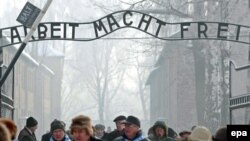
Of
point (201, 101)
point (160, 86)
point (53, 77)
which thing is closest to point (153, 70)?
point (160, 86)

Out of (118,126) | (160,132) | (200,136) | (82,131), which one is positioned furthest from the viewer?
(118,126)

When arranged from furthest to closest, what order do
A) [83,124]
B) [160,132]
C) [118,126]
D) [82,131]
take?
1. [118,126]
2. [160,132]
3. [83,124]
4. [82,131]

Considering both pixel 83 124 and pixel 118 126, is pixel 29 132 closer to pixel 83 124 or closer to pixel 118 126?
pixel 118 126

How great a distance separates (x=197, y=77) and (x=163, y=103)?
112 ft

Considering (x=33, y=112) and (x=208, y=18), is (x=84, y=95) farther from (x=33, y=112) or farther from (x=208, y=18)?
(x=208, y=18)

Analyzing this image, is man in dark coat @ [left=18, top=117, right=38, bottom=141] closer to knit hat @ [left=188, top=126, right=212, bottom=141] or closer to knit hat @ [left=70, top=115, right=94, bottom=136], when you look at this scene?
knit hat @ [left=70, top=115, right=94, bottom=136]

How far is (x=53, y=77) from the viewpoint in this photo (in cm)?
9669

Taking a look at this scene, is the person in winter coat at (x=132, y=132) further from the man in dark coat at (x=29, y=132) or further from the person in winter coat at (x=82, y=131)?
the man in dark coat at (x=29, y=132)

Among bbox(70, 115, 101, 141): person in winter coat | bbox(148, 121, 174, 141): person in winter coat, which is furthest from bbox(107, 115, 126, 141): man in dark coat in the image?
bbox(70, 115, 101, 141): person in winter coat

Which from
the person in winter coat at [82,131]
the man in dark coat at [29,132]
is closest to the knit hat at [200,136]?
the person in winter coat at [82,131]

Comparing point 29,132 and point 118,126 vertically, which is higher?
point 118,126

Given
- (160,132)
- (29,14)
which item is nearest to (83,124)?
(160,132)

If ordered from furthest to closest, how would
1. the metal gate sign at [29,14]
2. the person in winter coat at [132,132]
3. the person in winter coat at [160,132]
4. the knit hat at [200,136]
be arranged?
1. the metal gate sign at [29,14]
2. the person in winter coat at [160,132]
3. the person in winter coat at [132,132]
4. the knit hat at [200,136]

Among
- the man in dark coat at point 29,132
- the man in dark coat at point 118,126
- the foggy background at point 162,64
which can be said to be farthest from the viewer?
the foggy background at point 162,64
